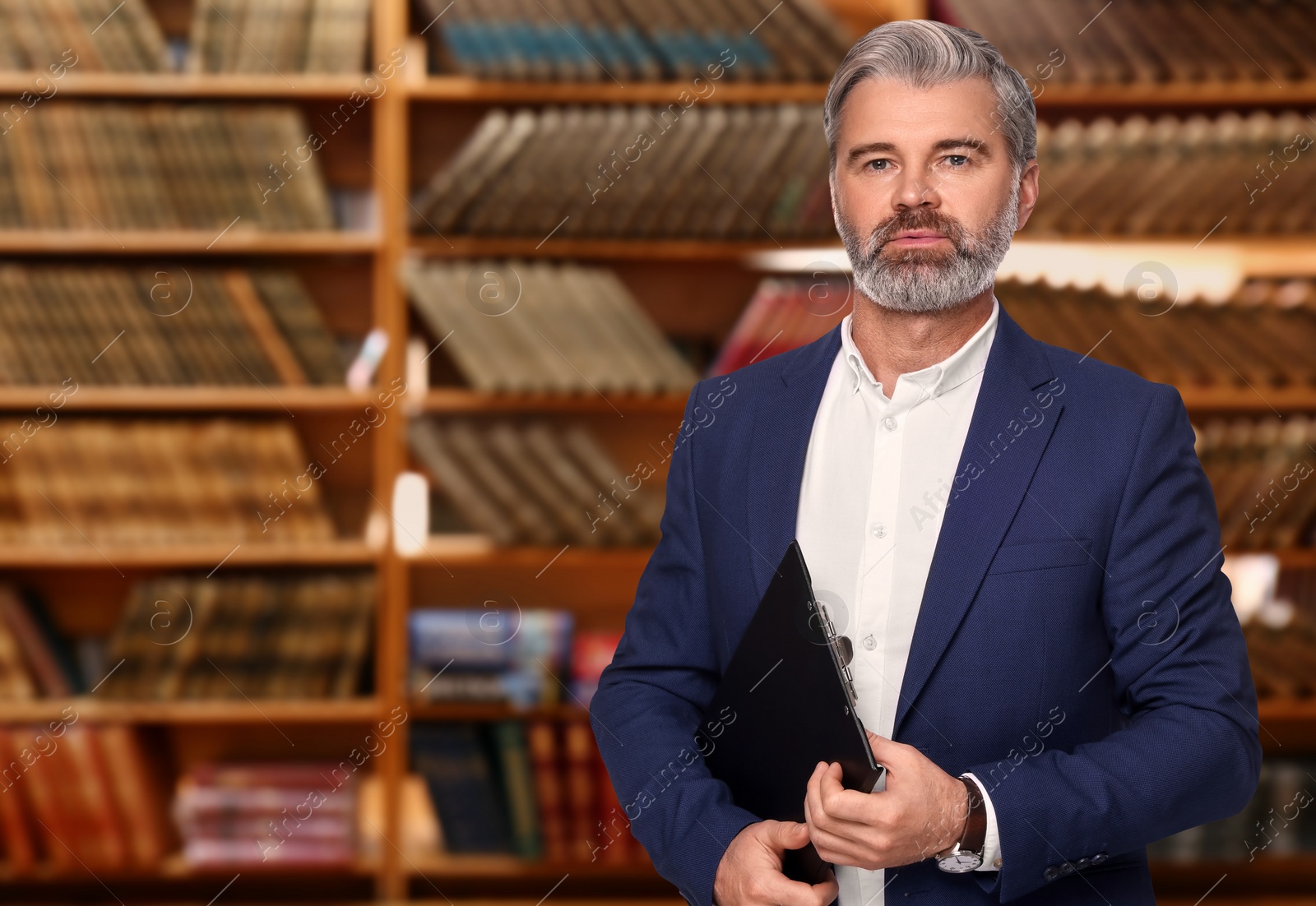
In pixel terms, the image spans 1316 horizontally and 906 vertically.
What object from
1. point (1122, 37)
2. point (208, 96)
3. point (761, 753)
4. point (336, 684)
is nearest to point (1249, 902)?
point (1122, 37)

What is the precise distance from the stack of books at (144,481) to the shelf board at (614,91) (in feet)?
3.14

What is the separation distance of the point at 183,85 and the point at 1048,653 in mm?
2596

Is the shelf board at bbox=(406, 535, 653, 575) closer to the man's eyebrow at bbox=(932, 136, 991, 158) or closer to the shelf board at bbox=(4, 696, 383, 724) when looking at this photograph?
the shelf board at bbox=(4, 696, 383, 724)

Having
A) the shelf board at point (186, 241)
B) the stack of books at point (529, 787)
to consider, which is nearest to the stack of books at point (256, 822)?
the stack of books at point (529, 787)

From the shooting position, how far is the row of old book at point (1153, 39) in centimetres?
273

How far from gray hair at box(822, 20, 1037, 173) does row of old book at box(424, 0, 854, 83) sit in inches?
70.9

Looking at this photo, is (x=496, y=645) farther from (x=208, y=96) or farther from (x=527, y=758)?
(x=208, y=96)

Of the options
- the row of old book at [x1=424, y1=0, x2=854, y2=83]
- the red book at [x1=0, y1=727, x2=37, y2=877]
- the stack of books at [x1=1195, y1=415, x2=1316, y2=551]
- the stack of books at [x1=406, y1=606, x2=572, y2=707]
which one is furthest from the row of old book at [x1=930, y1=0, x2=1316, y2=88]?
the red book at [x1=0, y1=727, x2=37, y2=877]

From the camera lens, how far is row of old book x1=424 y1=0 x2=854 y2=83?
279 centimetres

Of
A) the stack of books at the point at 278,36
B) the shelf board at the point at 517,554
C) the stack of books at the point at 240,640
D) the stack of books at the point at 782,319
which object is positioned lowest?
the stack of books at the point at 240,640

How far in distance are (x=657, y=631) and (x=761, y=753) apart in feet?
0.62

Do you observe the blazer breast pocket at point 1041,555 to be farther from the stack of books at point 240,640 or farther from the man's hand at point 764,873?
the stack of books at point 240,640

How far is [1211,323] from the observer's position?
A: 2.76 m

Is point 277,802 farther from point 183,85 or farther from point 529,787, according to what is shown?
point 183,85
